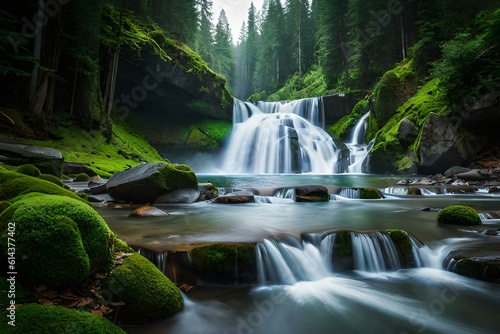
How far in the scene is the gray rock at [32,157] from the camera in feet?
29.0

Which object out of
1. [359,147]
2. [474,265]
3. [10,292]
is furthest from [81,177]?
[359,147]

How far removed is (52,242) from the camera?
265cm

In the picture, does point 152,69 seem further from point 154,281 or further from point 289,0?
point 289,0

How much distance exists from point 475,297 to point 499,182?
539 inches

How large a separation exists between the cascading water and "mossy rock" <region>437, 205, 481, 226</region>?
16217 millimetres

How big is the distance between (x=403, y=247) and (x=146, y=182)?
739 centimetres

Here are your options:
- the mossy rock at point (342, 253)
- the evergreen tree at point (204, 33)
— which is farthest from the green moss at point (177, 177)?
the evergreen tree at point (204, 33)

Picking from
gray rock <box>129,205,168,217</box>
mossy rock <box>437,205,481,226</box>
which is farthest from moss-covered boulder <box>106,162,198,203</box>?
mossy rock <box>437,205,481,226</box>

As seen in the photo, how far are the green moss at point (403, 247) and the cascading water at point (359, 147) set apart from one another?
18.6 meters

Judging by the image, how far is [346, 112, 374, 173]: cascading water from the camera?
24.3 m

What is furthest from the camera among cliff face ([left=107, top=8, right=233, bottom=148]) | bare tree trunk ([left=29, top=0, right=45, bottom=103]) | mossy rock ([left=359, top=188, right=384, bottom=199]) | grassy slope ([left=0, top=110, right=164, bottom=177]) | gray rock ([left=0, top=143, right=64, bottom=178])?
cliff face ([left=107, top=8, right=233, bottom=148])

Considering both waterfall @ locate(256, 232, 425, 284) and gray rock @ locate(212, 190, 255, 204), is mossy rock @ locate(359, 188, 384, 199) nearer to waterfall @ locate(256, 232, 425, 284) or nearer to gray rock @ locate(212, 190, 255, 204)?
gray rock @ locate(212, 190, 255, 204)

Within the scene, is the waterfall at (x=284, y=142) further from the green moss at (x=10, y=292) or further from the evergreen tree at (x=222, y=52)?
the evergreen tree at (x=222, y=52)

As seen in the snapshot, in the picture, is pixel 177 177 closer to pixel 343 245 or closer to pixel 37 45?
pixel 343 245
